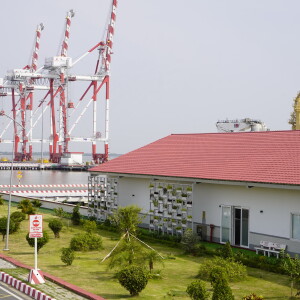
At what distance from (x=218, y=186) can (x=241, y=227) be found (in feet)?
6.75

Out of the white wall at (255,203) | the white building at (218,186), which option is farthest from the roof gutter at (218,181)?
the white wall at (255,203)

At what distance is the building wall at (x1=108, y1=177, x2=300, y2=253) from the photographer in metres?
20.9

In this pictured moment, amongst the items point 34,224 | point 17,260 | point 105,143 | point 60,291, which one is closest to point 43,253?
point 17,260

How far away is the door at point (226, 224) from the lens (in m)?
23.4

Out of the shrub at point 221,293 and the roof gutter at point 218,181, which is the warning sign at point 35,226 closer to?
the shrub at point 221,293

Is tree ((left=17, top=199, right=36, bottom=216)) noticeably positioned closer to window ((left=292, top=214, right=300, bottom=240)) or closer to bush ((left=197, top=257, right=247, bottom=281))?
window ((left=292, top=214, right=300, bottom=240))

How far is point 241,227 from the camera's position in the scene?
23.0m

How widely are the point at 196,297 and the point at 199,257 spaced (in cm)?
800

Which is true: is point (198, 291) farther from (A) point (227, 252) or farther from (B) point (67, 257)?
→ (B) point (67, 257)

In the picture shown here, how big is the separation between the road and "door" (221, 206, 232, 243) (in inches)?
391

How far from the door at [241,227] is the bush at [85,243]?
213 inches

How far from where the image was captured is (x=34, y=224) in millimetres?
17453

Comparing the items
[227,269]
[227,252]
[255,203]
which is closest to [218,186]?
[255,203]

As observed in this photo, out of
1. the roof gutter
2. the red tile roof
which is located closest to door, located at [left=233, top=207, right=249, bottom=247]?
the roof gutter
